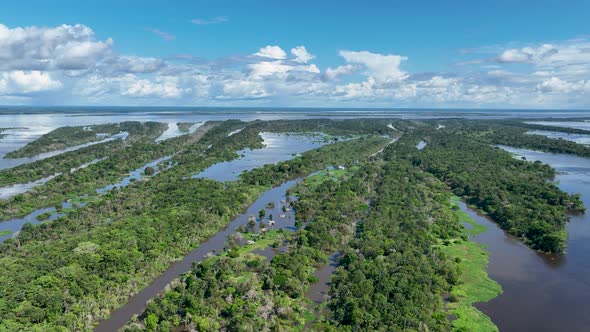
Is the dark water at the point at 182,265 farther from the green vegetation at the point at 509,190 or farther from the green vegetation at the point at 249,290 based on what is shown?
the green vegetation at the point at 509,190

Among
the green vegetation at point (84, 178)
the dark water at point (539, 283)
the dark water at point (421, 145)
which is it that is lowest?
the dark water at point (539, 283)

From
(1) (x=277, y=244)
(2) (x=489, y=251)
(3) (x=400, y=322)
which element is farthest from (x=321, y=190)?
(3) (x=400, y=322)

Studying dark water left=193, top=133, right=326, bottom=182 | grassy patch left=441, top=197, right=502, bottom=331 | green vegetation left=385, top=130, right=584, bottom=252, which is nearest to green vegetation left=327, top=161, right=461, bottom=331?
grassy patch left=441, top=197, right=502, bottom=331

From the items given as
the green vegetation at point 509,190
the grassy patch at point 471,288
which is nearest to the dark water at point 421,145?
the green vegetation at point 509,190

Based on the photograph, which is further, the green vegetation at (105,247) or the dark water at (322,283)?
the dark water at (322,283)

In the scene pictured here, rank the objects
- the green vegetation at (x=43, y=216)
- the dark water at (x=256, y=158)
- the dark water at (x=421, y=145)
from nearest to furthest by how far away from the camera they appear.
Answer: the green vegetation at (x=43, y=216) → the dark water at (x=256, y=158) → the dark water at (x=421, y=145)

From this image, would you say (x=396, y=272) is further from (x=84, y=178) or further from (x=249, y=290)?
(x=84, y=178)

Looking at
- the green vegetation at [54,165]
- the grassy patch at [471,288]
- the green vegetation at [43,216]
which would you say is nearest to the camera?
the grassy patch at [471,288]

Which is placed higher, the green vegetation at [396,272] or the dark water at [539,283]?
the green vegetation at [396,272]
